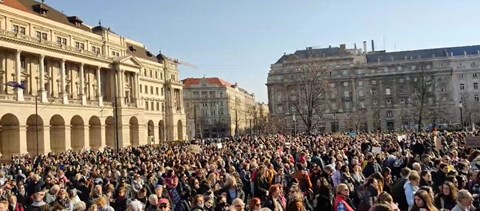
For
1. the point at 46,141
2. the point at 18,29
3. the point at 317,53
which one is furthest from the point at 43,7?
the point at 317,53

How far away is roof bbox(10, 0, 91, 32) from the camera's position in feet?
180

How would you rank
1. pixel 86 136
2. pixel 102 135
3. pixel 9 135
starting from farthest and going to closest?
pixel 102 135 → pixel 86 136 → pixel 9 135

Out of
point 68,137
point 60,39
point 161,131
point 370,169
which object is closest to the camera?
point 370,169

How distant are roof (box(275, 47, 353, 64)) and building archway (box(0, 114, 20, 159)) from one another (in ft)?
256

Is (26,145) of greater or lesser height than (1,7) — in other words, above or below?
below

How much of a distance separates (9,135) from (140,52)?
126ft

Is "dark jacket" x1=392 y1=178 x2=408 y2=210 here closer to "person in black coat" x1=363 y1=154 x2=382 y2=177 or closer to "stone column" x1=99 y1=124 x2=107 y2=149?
"person in black coat" x1=363 y1=154 x2=382 y2=177

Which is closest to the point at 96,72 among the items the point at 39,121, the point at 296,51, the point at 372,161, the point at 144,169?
the point at 39,121

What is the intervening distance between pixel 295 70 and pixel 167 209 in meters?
107

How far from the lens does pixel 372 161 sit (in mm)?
14609

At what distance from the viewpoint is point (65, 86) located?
196 ft

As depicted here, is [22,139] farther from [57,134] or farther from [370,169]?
[370,169]

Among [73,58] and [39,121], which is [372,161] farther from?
[73,58]

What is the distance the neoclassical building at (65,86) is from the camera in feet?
162
